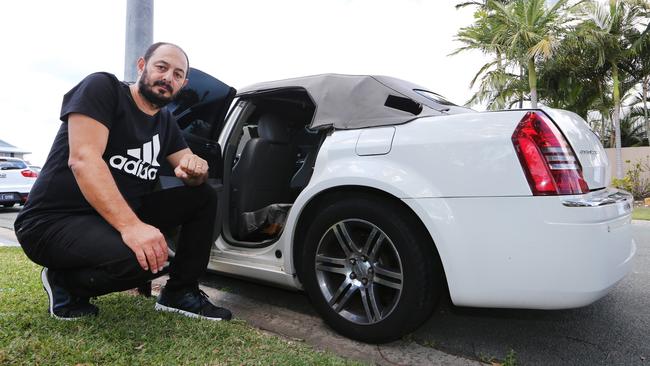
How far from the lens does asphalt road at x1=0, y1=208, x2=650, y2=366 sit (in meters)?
2.09

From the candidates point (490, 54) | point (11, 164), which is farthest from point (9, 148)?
point (490, 54)

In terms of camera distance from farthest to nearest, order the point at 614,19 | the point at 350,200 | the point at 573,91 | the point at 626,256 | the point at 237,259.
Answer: the point at 573,91 → the point at 614,19 → the point at 237,259 → the point at 350,200 → the point at 626,256

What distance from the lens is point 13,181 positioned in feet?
34.9

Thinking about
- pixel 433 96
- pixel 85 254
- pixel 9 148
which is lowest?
pixel 9 148

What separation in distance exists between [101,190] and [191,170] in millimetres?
487

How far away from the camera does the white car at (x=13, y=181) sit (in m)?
10.5

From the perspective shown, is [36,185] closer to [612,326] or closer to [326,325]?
[326,325]

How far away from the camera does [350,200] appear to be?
2189 mm

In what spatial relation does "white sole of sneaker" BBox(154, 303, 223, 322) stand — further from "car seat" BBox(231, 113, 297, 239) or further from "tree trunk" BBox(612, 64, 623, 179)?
"tree trunk" BBox(612, 64, 623, 179)

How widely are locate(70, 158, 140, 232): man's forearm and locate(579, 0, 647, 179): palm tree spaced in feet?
50.4

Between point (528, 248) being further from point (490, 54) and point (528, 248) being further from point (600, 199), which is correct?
point (490, 54)

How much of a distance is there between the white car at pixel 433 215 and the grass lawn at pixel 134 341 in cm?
40

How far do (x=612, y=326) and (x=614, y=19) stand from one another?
14885 mm

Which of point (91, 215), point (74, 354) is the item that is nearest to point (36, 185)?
point (91, 215)
